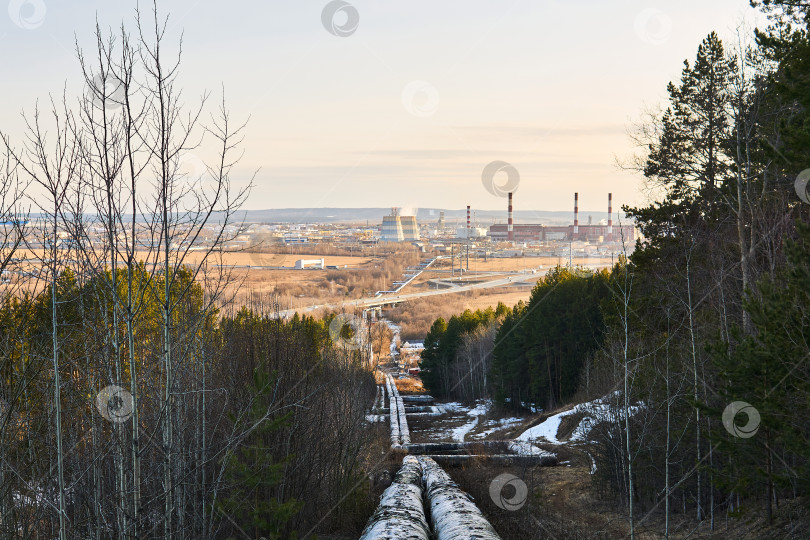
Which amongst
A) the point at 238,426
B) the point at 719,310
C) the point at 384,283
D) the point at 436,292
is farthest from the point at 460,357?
the point at 384,283

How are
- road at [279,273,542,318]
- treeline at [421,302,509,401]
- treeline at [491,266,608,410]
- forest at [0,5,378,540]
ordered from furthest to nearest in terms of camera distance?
road at [279,273,542,318] < treeline at [421,302,509,401] < treeline at [491,266,608,410] < forest at [0,5,378,540]

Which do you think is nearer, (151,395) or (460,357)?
(151,395)

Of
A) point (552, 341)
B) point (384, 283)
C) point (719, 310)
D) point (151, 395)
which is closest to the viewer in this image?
point (151, 395)

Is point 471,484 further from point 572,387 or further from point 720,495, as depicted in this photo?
point 572,387

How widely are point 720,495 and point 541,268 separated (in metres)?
169

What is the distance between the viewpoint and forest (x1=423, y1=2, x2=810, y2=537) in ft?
29.5

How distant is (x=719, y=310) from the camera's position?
15258mm

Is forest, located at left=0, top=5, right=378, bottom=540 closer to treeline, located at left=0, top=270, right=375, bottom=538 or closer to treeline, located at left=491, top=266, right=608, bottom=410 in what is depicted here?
treeline, located at left=0, top=270, right=375, bottom=538

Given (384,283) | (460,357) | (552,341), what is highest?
(552,341)

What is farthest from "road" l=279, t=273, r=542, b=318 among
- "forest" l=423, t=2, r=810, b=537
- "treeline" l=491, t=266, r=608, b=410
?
"forest" l=423, t=2, r=810, b=537

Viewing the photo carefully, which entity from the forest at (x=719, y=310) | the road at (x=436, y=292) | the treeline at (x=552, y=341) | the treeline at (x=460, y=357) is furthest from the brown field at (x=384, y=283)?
the forest at (x=719, y=310)

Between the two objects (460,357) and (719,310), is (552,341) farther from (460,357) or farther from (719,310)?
(719,310)

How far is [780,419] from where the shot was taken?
30.1ft

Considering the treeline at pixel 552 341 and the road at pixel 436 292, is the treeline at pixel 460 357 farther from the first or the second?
the road at pixel 436 292
